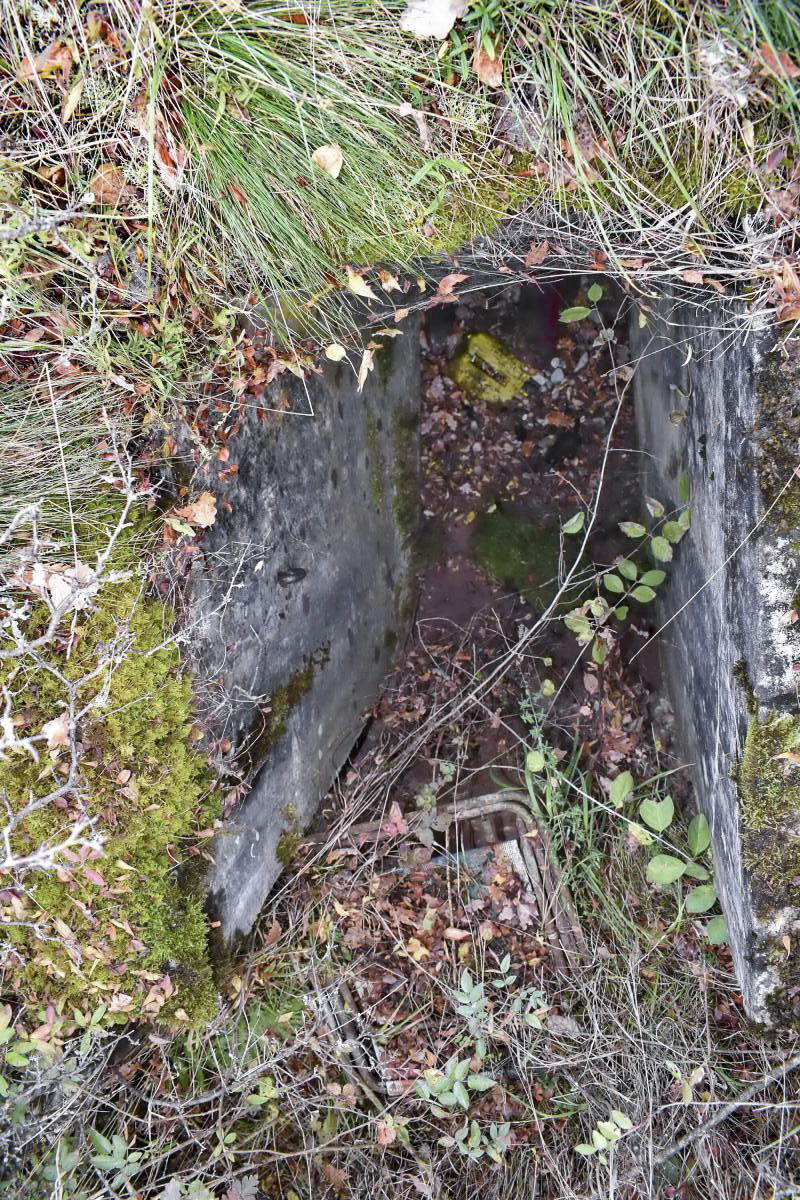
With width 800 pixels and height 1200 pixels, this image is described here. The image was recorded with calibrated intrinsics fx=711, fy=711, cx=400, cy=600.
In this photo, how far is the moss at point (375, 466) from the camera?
3760mm

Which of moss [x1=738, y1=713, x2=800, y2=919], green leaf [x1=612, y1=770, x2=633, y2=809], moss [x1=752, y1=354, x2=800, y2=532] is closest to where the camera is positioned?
moss [x1=752, y1=354, x2=800, y2=532]

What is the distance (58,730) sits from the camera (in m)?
1.91

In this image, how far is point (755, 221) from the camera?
1876 millimetres

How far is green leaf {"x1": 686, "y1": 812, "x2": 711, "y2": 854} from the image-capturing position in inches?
110

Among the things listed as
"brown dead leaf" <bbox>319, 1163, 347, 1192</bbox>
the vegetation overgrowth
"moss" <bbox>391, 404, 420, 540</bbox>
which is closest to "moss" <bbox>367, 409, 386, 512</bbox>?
"moss" <bbox>391, 404, 420, 540</bbox>

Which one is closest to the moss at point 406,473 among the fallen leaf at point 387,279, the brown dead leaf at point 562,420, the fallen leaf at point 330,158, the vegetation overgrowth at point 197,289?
the brown dead leaf at point 562,420

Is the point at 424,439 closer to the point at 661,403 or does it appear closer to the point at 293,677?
the point at 661,403

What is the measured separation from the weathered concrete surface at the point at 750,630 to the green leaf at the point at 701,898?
11 cm

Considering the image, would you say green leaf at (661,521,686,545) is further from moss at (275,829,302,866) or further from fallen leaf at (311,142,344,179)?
moss at (275,829,302,866)

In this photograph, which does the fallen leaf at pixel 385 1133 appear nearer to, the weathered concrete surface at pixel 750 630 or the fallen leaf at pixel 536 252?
the weathered concrete surface at pixel 750 630

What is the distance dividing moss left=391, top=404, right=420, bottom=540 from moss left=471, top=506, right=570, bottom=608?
1.48 feet

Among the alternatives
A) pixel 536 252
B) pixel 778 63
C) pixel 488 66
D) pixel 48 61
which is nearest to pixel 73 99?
pixel 48 61

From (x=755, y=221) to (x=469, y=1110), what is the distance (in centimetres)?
330

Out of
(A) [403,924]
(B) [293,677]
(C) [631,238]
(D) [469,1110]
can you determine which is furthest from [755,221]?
(D) [469,1110]
